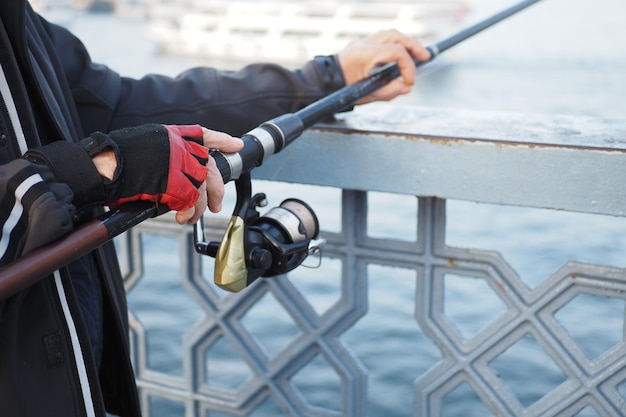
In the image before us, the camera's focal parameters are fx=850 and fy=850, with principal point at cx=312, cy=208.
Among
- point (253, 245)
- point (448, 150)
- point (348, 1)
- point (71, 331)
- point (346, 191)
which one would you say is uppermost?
point (348, 1)

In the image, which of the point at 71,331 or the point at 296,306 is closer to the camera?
the point at 71,331

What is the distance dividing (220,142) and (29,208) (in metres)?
0.31

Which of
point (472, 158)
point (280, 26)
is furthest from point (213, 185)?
point (280, 26)

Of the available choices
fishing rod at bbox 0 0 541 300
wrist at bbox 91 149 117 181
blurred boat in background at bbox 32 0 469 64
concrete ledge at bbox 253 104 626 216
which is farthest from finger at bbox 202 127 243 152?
blurred boat in background at bbox 32 0 469 64

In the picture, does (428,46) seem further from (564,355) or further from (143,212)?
(143,212)

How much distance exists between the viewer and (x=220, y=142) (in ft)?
4.06

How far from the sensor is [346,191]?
180 centimetres

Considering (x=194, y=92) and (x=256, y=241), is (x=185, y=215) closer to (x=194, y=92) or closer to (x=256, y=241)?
(x=256, y=241)

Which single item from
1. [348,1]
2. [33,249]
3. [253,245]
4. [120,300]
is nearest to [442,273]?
[253,245]

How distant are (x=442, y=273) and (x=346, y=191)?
264 mm

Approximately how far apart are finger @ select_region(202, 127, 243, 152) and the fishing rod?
1cm

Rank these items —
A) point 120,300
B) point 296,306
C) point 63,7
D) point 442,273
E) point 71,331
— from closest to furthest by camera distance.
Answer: point 71,331, point 120,300, point 442,273, point 296,306, point 63,7

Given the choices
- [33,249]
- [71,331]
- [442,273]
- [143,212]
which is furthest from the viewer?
[442,273]

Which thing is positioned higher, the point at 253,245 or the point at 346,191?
the point at 346,191
